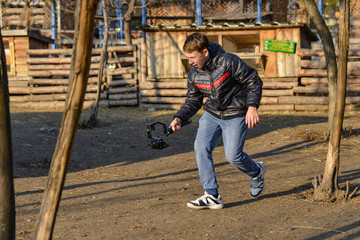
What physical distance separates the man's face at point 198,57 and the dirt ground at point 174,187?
1.54 m

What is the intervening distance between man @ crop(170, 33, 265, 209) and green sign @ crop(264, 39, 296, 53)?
31.9ft

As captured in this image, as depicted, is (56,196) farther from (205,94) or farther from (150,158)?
(150,158)

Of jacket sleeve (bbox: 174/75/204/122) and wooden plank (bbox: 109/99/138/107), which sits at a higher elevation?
jacket sleeve (bbox: 174/75/204/122)

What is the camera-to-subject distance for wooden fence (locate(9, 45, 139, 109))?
15.7 m

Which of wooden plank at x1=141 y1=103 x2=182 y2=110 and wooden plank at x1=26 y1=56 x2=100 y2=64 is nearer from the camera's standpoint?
wooden plank at x1=141 y1=103 x2=182 y2=110

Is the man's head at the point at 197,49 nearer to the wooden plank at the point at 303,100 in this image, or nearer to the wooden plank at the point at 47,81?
the wooden plank at the point at 303,100

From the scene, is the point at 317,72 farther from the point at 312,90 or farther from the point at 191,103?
the point at 191,103

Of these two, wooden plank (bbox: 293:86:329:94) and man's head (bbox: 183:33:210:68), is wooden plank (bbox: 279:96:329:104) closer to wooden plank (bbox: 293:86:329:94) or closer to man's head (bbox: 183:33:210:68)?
wooden plank (bbox: 293:86:329:94)

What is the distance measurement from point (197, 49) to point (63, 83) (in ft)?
40.4

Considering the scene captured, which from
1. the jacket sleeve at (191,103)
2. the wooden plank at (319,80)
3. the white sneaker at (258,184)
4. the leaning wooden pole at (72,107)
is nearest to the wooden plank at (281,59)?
the wooden plank at (319,80)

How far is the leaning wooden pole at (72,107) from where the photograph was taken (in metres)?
2.60

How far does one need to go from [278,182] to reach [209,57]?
90.5 inches

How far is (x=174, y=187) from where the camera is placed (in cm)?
626

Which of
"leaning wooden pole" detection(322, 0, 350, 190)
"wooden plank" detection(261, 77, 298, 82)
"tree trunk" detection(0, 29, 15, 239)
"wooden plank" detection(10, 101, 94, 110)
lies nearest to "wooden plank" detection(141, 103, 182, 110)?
"wooden plank" detection(10, 101, 94, 110)
